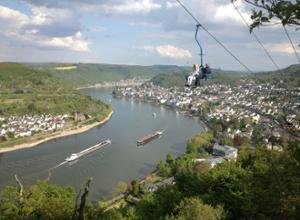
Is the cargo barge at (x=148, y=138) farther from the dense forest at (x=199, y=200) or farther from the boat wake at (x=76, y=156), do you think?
the dense forest at (x=199, y=200)

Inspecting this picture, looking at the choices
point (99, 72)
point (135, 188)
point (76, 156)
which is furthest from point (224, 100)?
point (99, 72)

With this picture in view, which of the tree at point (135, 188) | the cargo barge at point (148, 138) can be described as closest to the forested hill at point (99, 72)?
the cargo barge at point (148, 138)

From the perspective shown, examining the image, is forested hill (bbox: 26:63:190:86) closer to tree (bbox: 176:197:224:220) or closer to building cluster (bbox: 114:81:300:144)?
building cluster (bbox: 114:81:300:144)

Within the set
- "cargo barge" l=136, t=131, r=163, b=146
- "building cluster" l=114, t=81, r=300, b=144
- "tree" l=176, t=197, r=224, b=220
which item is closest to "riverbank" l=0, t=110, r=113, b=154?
"cargo barge" l=136, t=131, r=163, b=146

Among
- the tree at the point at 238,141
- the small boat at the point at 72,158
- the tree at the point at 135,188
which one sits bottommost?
the small boat at the point at 72,158

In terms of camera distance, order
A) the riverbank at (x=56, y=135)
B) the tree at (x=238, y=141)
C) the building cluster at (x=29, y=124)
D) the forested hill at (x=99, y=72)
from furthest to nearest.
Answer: the forested hill at (x=99, y=72) → the building cluster at (x=29, y=124) → the riverbank at (x=56, y=135) → the tree at (x=238, y=141)

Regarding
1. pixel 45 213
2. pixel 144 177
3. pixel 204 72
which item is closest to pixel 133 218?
pixel 45 213
